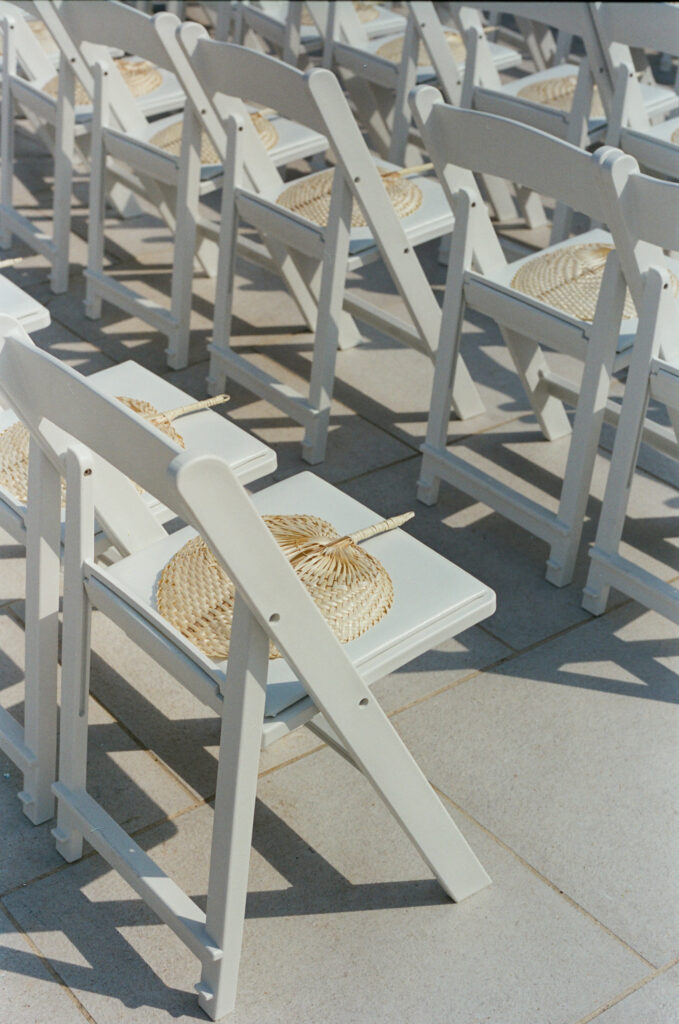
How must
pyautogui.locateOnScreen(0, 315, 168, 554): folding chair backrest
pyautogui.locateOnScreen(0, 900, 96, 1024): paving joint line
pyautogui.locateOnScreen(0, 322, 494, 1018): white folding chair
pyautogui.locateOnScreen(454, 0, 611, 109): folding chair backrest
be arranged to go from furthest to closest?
pyautogui.locateOnScreen(454, 0, 611, 109): folding chair backrest, pyautogui.locateOnScreen(0, 900, 96, 1024): paving joint line, pyautogui.locateOnScreen(0, 315, 168, 554): folding chair backrest, pyautogui.locateOnScreen(0, 322, 494, 1018): white folding chair

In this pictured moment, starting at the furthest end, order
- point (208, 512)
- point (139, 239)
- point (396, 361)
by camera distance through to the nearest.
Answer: point (139, 239) → point (396, 361) → point (208, 512)

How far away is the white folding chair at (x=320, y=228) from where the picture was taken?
3045 mm

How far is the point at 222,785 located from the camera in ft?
5.97

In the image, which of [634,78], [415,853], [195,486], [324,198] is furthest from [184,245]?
[195,486]

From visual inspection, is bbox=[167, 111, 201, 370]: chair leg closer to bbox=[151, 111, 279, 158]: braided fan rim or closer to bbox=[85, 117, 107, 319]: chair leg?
bbox=[151, 111, 279, 158]: braided fan rim

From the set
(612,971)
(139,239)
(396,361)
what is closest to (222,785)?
(612,971)

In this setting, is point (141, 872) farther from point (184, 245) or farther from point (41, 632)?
point (184, 245)

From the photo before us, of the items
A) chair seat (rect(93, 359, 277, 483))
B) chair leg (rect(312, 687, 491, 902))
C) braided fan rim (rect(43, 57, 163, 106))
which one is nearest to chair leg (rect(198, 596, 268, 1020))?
chair leg (rect(312, 687, 491, 902))

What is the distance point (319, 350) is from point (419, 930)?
1.70 m

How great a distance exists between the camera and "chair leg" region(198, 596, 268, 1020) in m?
1.70

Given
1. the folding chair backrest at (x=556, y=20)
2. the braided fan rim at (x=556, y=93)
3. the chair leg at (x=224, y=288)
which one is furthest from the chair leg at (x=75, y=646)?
the braided fan rim at (x=556, y=93)

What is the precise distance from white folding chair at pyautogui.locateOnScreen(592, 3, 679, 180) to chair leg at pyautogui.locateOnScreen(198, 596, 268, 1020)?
2.49m

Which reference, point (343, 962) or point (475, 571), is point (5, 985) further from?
point (475, 571)

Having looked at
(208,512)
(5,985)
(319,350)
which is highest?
(208,512)
